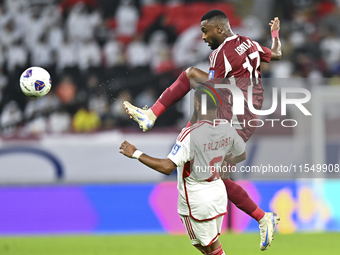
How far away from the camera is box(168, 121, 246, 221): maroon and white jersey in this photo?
4316 millimetres

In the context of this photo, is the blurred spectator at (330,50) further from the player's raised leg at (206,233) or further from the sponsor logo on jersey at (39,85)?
the sponsor logo on jersey at (39,85)

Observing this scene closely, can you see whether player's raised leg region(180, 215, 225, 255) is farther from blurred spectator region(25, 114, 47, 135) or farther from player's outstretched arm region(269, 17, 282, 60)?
blurred spectator region(25, 114, 47, 135)

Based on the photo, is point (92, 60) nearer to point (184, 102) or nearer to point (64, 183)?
point (184, 102)

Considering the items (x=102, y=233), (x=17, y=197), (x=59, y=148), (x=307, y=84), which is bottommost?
(x=102, y=233)

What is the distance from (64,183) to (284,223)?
3.35 metres

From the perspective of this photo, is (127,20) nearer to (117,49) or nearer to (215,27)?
(117,49)

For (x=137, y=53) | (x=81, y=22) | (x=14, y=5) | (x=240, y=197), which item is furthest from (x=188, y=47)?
(x=240, y=197)

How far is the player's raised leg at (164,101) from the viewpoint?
4.73 metres

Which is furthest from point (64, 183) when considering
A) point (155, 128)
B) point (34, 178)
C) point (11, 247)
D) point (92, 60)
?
point (92, 60)

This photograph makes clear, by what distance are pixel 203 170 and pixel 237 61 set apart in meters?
1.01

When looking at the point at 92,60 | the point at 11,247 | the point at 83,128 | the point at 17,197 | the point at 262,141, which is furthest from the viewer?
the point at 92,60

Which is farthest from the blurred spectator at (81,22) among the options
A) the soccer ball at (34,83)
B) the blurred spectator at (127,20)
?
the soccer ball at (34,83)

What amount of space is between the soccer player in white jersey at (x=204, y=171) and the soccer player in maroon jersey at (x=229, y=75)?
0.98 ft

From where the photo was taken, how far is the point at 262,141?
8461 millimetres
